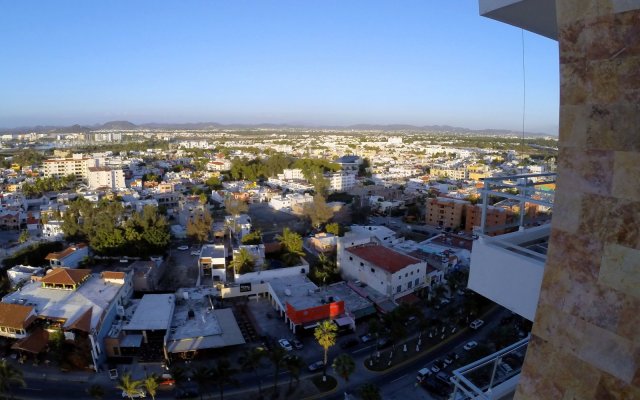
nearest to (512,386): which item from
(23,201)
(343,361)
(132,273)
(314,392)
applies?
(343,361)

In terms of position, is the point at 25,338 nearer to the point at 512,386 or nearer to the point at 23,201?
the point at 512,386

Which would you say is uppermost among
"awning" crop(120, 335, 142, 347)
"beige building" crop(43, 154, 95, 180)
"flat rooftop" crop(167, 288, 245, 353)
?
"beige building" crop(43, 154, 95, 180)

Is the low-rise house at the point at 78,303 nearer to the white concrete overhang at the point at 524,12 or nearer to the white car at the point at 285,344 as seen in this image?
the white car at the point at 285,344

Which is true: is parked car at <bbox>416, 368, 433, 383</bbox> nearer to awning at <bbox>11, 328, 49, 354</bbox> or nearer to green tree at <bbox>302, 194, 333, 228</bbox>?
awning at <bbox>11, 328, 49, 354</bbox>

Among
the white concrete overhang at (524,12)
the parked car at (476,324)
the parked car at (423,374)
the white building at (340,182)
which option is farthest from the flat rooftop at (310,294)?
the white building at (340,182)

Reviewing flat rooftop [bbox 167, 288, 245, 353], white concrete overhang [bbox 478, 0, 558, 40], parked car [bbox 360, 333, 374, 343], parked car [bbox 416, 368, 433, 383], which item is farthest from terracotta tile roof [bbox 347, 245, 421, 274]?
white concrete overhang [bbox 478, 0, 558, 40]

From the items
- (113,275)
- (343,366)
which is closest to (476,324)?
(343,366)
